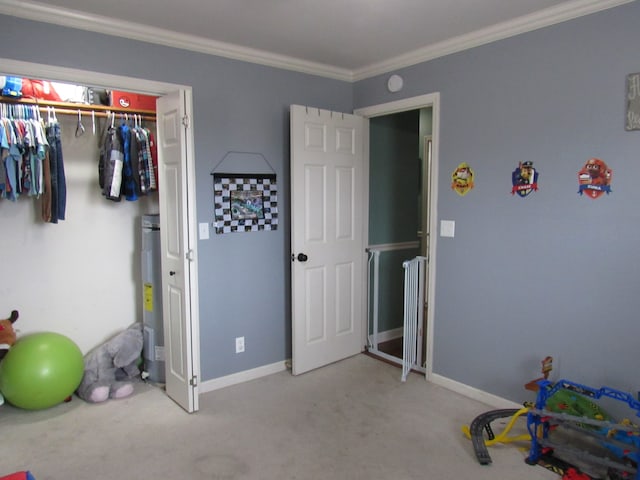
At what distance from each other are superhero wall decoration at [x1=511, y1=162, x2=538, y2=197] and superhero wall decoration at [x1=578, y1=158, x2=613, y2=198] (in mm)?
253

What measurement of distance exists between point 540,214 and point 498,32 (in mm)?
1170

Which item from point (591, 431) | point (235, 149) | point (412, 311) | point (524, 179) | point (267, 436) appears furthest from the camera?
point (412, 311)

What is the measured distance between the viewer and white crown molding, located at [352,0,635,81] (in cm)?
239

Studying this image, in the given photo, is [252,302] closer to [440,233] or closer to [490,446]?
[440,233]

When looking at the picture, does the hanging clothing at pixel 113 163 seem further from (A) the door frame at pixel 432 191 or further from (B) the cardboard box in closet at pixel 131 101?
(A) the door frame at pixel 432 191

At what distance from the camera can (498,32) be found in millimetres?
2773

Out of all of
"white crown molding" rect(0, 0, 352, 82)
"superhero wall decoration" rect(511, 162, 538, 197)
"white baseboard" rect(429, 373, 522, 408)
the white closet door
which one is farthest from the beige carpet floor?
"white crown molding" rect(0, 0, 352, 82)

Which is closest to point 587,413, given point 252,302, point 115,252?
point 252,302

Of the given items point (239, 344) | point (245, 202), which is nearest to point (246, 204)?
point (245, 202)

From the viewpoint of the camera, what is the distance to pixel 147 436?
2635 mm

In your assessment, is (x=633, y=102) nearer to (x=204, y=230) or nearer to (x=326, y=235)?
(x=326, y=235)

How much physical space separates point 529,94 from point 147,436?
10.1 ft

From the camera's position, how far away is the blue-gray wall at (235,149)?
9.46 feet

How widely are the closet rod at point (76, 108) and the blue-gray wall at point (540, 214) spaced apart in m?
2.06
